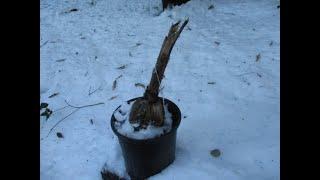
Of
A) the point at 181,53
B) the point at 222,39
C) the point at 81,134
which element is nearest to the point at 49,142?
the point at 81,134

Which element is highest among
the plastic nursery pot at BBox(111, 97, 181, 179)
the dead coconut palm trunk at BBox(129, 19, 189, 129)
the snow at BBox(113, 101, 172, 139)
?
the dead coconut palm trunk at BBox(129, 19, 189, 129)

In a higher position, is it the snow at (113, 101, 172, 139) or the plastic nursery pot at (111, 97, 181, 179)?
the snow at (113, 101, 172, 139)

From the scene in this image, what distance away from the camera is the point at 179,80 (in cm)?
415

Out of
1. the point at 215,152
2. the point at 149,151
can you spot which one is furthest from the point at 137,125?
the point at 215,152

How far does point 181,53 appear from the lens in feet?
15.4

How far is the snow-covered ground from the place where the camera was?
3.11 metres

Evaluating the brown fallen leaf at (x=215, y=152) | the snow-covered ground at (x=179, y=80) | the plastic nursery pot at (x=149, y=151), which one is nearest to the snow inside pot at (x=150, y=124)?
the plastic nursery pot at (x=149, y=151)

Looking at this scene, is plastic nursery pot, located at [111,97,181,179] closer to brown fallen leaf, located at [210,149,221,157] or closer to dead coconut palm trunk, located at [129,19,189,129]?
dead coconut palm trunk, located at [129,19,189,129]

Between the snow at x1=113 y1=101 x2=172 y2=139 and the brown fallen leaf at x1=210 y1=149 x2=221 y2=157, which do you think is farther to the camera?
the brown fallen leaf at x1=210 y1=149 x2=221 y2=157

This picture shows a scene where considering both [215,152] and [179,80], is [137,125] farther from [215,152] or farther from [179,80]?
[179,80]

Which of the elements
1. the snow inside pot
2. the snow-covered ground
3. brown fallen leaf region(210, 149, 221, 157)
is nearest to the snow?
the snow inside pot

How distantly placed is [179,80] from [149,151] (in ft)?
5.37

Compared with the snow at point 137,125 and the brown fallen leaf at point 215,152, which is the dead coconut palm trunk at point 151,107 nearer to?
the snow at point 137,125

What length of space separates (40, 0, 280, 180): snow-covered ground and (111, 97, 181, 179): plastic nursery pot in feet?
0.41
